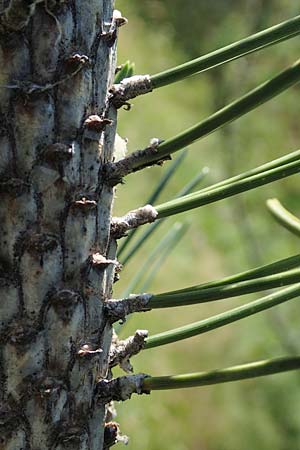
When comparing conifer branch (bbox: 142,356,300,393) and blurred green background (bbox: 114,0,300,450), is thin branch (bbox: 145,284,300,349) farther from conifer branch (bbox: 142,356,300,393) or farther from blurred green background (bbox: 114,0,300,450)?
blurred green background (bbox: 114,0,300,450)

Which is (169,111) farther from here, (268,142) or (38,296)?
(38,296)

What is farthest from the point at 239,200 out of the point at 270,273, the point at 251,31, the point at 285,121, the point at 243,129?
the point at 270,273

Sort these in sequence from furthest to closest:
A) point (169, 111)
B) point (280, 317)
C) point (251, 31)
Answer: point (169, 111) < point (280, 317) < point (251, 31)

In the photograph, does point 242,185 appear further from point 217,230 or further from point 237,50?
point 217,230

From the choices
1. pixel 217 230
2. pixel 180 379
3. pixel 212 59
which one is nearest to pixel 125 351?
pixel 180 379

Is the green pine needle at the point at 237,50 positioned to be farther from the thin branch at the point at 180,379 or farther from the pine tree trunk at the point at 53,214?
the thin branch at the point at 180,379

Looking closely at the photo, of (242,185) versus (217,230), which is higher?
(217,230)

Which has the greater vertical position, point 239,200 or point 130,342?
point 239,200
